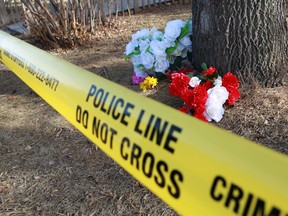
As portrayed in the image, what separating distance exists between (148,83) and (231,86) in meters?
0.89

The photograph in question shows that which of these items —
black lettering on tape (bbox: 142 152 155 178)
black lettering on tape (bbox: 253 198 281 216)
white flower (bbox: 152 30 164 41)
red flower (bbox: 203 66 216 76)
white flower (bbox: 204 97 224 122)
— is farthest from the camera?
white flower (bbox: 152 30 164 41)

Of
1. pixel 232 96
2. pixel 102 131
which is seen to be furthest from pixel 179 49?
pixel 102 131

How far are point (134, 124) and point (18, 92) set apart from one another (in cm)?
354

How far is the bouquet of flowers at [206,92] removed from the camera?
3.04 m

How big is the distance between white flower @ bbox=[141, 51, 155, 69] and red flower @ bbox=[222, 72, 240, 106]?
829 mm

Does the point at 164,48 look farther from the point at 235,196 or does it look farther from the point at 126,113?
the point at 235,196

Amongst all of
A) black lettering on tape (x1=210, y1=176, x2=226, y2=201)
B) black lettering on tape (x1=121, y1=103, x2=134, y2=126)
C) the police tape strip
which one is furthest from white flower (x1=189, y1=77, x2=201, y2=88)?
black lettering on tape (x1=210, y1=176, x2=226, y2=201)

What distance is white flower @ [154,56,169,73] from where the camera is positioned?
12.1 ft

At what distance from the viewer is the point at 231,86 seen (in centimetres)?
317

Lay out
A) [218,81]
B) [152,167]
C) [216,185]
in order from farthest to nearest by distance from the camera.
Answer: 1. [218,81]
2. [152,167]
3. [216,185]

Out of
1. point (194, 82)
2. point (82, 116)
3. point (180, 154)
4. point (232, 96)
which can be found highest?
point (180, 154)

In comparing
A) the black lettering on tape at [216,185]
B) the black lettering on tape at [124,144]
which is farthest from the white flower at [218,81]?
the black lettering on tape at [216,185]

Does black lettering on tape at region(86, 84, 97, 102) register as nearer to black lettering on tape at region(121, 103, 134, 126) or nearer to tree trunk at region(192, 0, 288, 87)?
black lettering on tape at region(121, 103, 134, 126)

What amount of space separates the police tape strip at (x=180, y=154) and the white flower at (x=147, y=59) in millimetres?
2012
